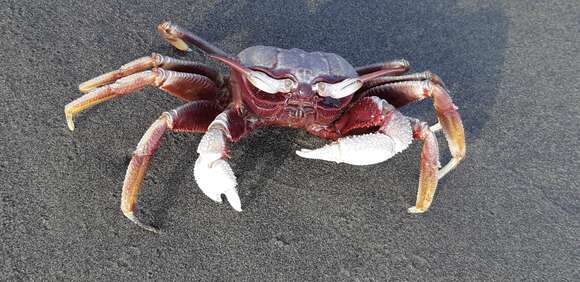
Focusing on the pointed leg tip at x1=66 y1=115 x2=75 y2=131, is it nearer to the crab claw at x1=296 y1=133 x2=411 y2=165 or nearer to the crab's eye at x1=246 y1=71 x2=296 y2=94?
the crab's eye at x1=246 y1=71 x2=296 y2=94

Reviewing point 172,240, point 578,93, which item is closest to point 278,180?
point 172,240

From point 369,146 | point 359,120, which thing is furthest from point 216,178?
point 359,120

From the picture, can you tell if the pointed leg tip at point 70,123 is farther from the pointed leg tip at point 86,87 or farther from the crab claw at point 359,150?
the crab claw at point 359,150

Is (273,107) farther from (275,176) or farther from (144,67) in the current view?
(144,67)

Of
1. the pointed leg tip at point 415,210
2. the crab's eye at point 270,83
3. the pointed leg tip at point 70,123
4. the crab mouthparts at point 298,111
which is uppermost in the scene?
the crab's eye at point 270,83

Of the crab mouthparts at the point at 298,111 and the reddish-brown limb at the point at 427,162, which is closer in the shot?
the crab mouthparts at the point at 298,111

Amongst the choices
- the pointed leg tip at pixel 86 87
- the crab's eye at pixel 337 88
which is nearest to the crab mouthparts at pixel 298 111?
the crab's eye at pixel 337 88

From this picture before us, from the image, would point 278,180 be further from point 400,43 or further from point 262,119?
point 400,43
